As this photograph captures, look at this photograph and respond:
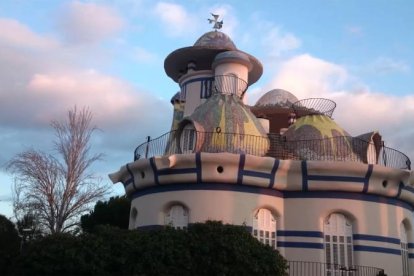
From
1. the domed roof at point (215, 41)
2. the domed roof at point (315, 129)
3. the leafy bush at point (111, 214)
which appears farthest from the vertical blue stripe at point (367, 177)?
the leafy bush at point (111, 214)

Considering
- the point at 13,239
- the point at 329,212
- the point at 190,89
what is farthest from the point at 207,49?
the point at 13,239

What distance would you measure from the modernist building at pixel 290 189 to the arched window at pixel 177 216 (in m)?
0.03

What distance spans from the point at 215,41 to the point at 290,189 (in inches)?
395

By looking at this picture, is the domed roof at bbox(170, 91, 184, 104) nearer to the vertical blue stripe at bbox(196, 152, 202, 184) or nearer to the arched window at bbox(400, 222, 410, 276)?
the vertical blue stripe at bbox(196, 152, 202, 184)

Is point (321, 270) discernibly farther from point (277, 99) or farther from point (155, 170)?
point (277, 99)

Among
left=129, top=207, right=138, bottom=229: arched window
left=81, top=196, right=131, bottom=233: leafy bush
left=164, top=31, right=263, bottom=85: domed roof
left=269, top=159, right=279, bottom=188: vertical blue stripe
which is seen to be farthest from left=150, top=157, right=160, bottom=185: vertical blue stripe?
left=81, top=196, right=131, bottom=233: leafy bush

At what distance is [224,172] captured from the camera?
18.6 metres

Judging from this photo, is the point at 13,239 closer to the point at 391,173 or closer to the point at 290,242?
the point at 290,242

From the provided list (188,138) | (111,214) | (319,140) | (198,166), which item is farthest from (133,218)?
(111,214)

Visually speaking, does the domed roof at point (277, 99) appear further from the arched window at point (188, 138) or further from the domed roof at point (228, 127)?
the arched window at point (188, 138)

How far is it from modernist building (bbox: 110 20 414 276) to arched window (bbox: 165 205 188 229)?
3 centimetres

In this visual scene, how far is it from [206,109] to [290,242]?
19.7ft

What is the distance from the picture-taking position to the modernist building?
18.6 meters

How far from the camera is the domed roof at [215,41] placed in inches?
1029
